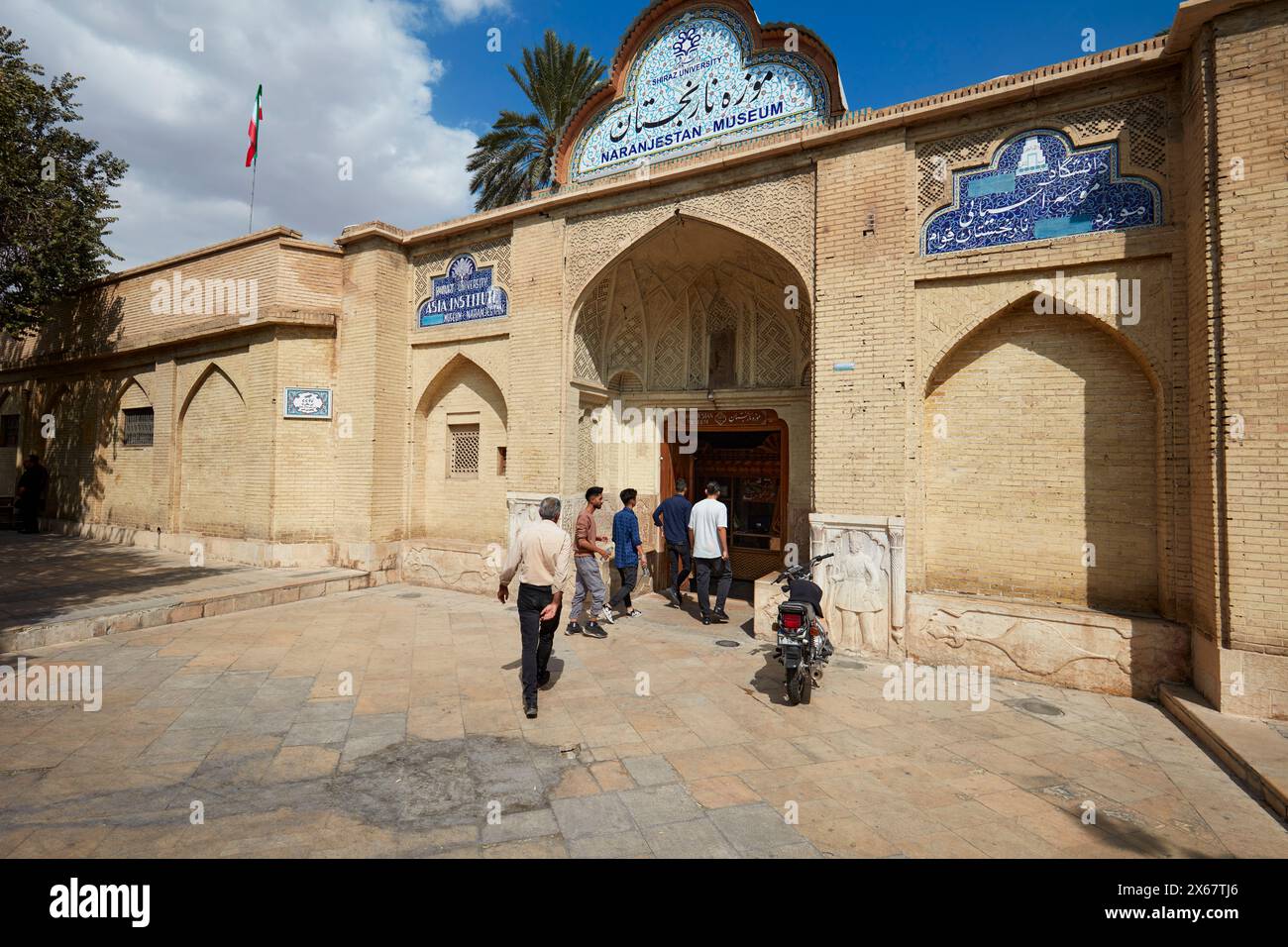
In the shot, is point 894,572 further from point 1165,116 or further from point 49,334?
point 49,334

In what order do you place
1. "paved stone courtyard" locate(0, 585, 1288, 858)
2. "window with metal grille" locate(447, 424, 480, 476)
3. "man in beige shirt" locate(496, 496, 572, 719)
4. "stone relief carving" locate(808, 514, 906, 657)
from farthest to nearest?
"window with metal grille" locate(447, 424, 480, 476)
"stone relief carving" locate(808, 514, 906, 657)
"man in beige shirt" locate(496, 496, 572, 719)
"paved stone courtyard" locate(0, 585, 1288, 858)

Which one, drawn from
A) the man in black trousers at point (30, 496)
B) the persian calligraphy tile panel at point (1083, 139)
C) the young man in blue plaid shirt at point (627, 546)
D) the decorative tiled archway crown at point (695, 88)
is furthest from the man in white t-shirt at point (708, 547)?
the man in black trousers at point (30, 496)

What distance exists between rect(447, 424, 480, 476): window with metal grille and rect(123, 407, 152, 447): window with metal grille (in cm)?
704

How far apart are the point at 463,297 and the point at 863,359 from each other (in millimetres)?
6199

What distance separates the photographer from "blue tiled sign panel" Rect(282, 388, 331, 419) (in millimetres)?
9781

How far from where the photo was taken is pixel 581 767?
3754mm

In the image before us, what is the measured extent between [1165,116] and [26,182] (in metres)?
15.7

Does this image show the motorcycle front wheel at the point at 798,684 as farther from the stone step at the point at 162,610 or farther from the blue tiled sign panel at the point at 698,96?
the stone step at the point at 162,610

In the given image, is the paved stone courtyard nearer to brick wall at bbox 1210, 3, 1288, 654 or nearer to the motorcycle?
the motorcycle

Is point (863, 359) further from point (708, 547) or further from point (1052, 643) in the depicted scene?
point (1052, 643)

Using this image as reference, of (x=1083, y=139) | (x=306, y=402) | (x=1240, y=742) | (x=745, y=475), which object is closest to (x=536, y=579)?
(x=1240, y=742)

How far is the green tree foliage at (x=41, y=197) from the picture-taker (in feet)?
32.4

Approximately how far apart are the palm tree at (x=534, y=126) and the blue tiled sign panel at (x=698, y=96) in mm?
8479

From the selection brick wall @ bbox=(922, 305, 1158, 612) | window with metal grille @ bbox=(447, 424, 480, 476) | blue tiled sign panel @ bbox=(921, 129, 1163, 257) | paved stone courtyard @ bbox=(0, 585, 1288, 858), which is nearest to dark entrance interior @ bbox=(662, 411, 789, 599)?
brick wall @ bbox=(922, 305, 1158, 612)
